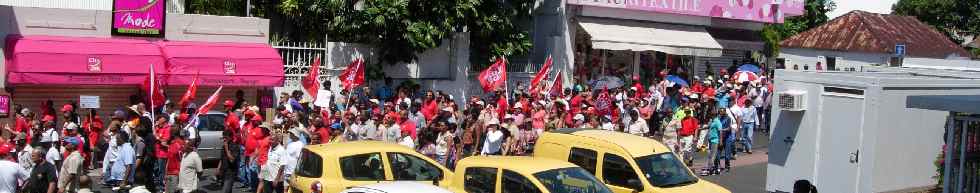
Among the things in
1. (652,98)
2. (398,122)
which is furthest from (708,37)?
(398,122)

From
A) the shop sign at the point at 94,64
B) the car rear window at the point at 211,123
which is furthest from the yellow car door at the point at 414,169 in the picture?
the shop sign at the point at 94,64

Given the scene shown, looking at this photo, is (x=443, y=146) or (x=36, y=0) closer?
(x=443, y=146)

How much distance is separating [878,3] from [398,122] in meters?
39.6

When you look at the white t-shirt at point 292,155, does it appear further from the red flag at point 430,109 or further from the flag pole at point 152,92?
the red flag at point 430,109

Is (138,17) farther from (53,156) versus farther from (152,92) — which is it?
(53,156)

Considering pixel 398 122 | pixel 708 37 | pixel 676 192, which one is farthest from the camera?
pixel 708 37

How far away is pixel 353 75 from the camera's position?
23.1 metres

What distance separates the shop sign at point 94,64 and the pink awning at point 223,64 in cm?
127

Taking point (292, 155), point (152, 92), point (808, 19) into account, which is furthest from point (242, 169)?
point (808, 19)

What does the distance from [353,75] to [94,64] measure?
490 centimetres

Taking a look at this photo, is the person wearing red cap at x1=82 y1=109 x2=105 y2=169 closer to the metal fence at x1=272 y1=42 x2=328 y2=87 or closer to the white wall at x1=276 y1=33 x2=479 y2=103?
the metal fence at x1=272 y1=42 x2=328 y2=87

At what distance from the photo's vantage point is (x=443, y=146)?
17875 millimetres

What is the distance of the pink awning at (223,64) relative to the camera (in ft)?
73.5

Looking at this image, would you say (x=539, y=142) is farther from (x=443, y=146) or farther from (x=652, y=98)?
(x=652, y=98)
